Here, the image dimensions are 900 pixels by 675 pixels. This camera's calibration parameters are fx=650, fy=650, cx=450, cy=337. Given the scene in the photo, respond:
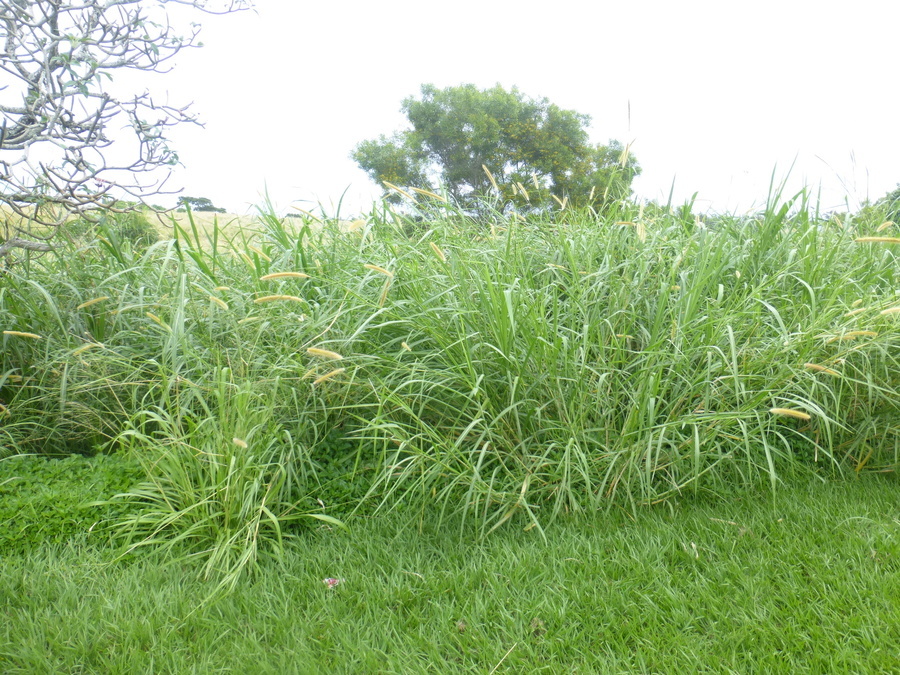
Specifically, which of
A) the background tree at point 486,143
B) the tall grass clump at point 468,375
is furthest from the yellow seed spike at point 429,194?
the background tree at point 486,143

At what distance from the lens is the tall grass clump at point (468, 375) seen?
2408 millimetres

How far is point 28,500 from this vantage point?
256 centimetres

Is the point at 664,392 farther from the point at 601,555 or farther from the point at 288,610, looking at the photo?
the point at 288,610

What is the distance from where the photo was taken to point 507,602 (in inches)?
77.7

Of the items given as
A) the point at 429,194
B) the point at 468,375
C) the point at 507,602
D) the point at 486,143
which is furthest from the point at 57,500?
the point at 486,143

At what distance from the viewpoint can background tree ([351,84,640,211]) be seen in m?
24.3

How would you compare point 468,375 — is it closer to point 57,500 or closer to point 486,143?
point 57,500

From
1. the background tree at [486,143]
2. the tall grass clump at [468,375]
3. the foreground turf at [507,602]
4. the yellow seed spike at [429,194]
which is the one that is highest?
the background tree at [486,143]

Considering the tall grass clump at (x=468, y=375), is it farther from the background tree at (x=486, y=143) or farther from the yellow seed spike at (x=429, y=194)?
the background tree at (x=486, y=143)

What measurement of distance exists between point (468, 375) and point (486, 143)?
22.9 metres

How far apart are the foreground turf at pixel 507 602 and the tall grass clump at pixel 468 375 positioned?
16 centimetres

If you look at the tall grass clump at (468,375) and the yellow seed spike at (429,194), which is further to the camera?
the yellow seed spike at (429,194)

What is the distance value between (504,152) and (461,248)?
22568 millimetres

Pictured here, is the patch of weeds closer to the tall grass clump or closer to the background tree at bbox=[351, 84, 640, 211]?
the tall grass clump
